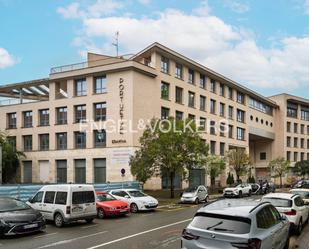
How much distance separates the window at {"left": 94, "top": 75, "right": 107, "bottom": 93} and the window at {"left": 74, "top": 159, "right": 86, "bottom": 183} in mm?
8860

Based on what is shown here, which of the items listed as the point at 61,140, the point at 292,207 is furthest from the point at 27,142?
the point at 292,207

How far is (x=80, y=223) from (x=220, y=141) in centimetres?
4699

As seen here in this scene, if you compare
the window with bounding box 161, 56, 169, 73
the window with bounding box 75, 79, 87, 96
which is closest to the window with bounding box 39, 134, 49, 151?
the window with bounding box 75, 79, 87, 96

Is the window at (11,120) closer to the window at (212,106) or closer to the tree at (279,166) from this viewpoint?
the window at (212,106)

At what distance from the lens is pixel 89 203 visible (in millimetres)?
18422

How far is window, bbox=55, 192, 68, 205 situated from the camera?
17.8m

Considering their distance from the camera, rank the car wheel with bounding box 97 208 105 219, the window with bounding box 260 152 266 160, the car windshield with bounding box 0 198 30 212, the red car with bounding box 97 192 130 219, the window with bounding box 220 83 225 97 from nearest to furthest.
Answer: the car windshield with bounding box 0 198 30 212 → the red car with bounding box 97 192 130 219 → the car wheel with bounding box 97 208 105 219 → the window with bounding box 220 83 225 97 → the window with bounding box 260 152 266 160

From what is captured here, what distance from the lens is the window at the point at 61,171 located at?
169 feet

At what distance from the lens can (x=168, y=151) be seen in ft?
117

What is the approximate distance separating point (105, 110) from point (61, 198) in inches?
1212

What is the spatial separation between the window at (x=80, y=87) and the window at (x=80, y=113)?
1.67m

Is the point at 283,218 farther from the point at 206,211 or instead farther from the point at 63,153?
the point at 63,153

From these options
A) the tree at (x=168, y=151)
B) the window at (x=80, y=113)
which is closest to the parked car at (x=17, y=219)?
the tree at (x=168, y=151)

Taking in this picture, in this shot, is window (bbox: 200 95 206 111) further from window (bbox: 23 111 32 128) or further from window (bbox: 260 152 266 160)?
window (bbox: 260 152 266 160)
